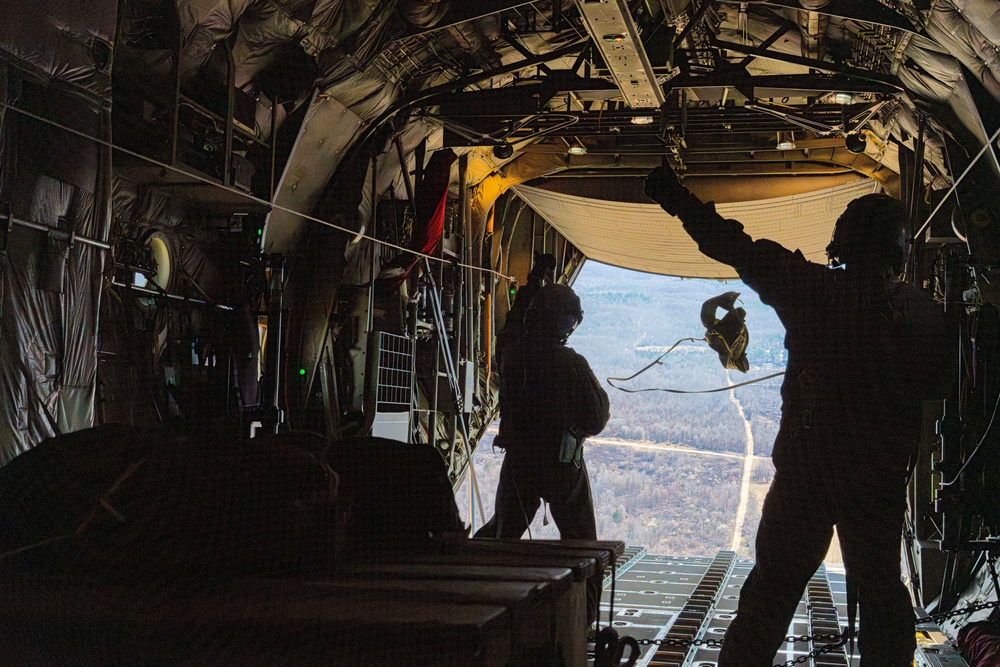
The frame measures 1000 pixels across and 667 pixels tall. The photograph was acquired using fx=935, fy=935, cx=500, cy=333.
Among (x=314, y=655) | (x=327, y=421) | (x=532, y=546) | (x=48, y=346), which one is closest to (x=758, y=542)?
(x=532, y=546)

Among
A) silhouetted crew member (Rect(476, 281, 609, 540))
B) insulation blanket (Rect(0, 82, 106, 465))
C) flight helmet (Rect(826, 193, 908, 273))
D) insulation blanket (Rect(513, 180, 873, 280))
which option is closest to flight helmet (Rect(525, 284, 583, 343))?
silhouetted crew member (Rect(476, 281, 609, 540))

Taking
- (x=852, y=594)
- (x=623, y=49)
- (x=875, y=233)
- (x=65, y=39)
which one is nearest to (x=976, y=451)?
(x=852, y=594)

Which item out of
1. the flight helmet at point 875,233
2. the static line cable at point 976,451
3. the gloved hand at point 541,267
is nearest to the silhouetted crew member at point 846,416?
the flight helmet at point 875,233

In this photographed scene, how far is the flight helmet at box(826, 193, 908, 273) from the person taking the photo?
131 inches

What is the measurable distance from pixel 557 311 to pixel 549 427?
24.8 inches

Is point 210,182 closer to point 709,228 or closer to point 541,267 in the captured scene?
point 541,267

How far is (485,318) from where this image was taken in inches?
368

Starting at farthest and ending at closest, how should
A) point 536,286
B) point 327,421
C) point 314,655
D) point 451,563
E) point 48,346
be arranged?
point 327,421, point 536,286, point 48,346, point 451,563, point 314,655

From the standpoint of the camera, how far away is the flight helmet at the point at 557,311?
5.04 m

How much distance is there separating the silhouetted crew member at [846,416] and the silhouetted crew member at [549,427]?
5.23 ft

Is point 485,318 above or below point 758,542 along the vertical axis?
above

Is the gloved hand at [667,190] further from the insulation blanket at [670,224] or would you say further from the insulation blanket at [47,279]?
the insulation blanket at [670,224]

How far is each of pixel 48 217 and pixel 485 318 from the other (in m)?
6.27

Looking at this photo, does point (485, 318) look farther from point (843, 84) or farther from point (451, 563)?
point (451, 563)
